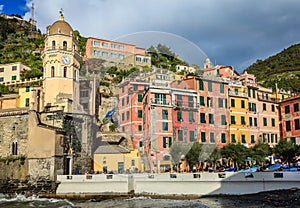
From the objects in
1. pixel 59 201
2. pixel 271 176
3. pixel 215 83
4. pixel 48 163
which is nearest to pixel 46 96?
pixel 48 163

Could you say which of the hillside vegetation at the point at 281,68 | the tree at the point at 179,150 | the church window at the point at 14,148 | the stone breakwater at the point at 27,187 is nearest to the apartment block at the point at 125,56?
the tree at the point at 179,150

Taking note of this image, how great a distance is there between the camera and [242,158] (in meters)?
29.8

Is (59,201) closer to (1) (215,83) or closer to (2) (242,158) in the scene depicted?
(2) (242,158)

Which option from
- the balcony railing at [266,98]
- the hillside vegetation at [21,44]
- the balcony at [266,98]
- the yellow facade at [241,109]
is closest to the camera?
the yellow facade at [241,109]

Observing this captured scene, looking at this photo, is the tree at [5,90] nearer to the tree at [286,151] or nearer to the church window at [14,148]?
the church window at [14,148]

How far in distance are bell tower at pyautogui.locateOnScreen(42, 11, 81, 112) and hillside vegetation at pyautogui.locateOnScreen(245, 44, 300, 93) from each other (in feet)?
172

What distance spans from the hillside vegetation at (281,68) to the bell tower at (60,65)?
52.6m

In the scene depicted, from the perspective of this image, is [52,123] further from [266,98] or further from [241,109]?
[266,98]

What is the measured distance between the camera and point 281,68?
99625 mm

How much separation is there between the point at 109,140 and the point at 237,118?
31.6 meters

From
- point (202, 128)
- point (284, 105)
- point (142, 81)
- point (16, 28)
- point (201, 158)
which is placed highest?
point (16, 28)

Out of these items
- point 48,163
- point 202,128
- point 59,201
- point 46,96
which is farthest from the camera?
point 46,96

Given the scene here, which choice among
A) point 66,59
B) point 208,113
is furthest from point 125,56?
point 66,59

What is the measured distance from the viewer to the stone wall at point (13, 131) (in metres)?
31.7
